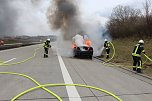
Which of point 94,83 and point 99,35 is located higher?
point 99,35

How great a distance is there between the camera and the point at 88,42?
2597cm

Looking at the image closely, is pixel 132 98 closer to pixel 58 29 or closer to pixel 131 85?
pixel 131 85

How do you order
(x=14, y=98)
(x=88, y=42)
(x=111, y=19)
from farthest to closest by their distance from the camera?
(x=111, y=19)
(x=88, y=42)
(x=14, y=98)

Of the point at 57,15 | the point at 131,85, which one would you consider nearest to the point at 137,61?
the point at 131,85

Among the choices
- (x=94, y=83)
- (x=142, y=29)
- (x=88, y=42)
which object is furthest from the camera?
(x=142, y=29)

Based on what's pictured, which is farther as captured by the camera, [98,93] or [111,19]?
[111,19]

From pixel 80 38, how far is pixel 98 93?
17744mm

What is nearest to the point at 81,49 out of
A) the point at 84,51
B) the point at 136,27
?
the point at 84,51

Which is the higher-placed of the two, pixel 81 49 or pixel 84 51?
pixel 81 49

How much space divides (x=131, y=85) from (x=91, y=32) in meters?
20.4

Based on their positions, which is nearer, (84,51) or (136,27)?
(84,51)

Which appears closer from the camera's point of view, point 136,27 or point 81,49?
point 81,49

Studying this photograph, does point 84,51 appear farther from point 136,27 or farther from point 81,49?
point 136,27

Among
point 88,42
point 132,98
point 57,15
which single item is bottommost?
point 132,98
